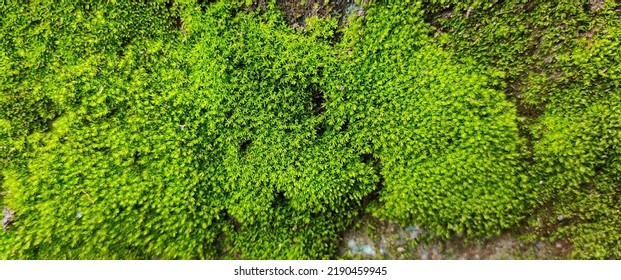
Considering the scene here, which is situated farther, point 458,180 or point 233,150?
point 233,150

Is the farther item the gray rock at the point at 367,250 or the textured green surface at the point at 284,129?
the gray rock at the point at 367,250

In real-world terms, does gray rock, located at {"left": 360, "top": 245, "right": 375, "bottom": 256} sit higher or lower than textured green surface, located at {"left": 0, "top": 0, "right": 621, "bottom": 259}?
lower

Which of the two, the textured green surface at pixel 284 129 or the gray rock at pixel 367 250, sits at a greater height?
the textured green surface at pixel 284 129

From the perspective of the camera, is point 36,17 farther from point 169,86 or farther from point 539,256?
point 539,256

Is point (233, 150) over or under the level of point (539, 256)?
under

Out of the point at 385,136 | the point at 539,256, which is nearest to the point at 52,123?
the point at 385,136

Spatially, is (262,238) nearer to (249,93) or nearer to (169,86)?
(249,93)

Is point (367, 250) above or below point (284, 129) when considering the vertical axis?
below

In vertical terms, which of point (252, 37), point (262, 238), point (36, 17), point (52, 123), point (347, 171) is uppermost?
point (252, 37)

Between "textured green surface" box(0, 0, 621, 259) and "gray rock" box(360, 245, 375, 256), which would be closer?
"textured green surface" box(0, 0, 621, 259)
